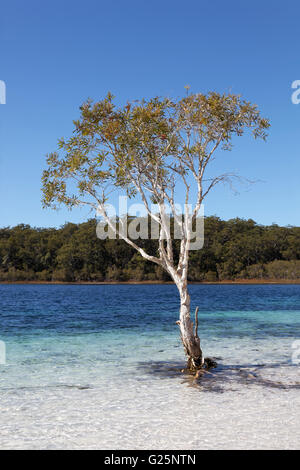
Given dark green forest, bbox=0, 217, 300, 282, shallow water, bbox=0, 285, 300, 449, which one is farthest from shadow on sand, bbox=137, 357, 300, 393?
dark green forest, bbox=0, 217, 300, 282

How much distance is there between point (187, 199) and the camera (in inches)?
583

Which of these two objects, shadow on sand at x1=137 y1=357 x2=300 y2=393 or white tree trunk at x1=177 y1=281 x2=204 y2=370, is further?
white tree trunk at x1=177 y1=281 x2=204 y2=370

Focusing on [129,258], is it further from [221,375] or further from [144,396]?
[144,396]

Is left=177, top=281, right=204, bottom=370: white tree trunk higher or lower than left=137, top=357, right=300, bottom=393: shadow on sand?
higher

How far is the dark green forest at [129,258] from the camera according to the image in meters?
137

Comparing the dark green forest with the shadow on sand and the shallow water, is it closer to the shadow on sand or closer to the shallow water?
the shallow water

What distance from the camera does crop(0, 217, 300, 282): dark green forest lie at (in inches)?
5399

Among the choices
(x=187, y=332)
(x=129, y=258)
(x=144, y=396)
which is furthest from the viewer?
(x=129, y=258)

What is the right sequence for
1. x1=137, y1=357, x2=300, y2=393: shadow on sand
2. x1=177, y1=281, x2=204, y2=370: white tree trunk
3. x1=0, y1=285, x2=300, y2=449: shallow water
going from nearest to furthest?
1. x1=0, y1=285, x2=300, y2=449: shallow water
2. x1=137, y1=357, x2=300, y2=393: shadow on sand
3. x1=177, y1=281, x2=204, y2=370: white tree trunk

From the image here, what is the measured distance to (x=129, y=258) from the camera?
141 metres

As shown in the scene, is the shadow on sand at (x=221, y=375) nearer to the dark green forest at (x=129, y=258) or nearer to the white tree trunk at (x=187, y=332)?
the white tree trunk at (x=187, y=332)

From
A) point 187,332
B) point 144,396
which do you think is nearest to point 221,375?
point 187,332

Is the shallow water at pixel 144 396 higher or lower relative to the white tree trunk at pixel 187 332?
lower

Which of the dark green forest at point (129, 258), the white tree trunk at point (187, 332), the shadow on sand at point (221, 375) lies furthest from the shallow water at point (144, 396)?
the dark green forest at point (129, 258)
